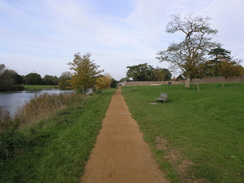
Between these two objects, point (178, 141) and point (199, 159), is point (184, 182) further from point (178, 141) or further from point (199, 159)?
point (178, 141)

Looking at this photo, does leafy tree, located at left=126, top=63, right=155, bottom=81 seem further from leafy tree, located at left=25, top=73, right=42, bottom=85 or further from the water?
the water

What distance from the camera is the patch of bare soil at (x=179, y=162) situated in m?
2.93

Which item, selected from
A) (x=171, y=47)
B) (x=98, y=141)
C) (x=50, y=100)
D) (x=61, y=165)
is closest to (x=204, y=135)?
(x=98, y=141)

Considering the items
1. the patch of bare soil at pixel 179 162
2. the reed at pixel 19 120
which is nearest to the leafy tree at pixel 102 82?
the reed at pixel 19 120

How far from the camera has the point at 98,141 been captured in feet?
15.6

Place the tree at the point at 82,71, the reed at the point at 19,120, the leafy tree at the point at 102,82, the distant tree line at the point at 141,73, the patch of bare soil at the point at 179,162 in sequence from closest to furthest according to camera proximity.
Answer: the patch of bare soil at the point at 179,162 < the reed at the point at 19,120 < the tree at the point at 82,71 < the leafy tree at the point at 102,82 < the distant tree line at the point at 141,73

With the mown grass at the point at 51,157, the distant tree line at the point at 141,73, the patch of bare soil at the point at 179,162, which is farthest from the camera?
the distant tree line at the point at 141,73

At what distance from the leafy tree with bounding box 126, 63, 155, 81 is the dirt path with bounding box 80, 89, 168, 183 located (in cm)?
7523

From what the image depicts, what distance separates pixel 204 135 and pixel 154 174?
9.10 ft

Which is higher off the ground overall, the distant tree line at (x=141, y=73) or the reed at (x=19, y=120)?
the distant tree line at (x=141, y=73)

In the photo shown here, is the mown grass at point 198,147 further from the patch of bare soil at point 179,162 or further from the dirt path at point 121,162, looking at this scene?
the dirt path at point 121,162

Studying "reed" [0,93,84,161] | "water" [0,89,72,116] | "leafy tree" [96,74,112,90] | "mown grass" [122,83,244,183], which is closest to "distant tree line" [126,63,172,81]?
"leafy tree" [96,74,112,90]

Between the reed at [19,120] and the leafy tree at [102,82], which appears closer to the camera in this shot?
the reed at [19,120]

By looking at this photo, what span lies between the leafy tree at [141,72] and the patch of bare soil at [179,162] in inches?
2980
